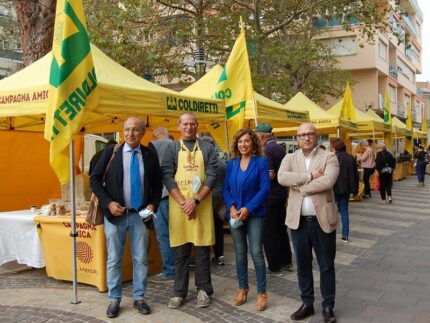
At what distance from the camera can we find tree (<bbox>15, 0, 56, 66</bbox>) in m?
8.58

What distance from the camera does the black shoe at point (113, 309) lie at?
4730mm

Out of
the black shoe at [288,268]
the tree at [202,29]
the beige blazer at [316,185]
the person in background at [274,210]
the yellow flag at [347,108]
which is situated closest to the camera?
the beige blazer at [316,185]

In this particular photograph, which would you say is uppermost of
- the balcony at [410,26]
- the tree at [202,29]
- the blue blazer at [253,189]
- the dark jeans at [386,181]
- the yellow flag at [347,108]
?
the balcony at [410,26]

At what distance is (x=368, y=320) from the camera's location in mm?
4562

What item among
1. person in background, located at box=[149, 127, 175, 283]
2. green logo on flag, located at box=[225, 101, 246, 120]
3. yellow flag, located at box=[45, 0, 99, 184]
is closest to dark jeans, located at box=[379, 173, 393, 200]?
green logo on flag, located at box=[225, 101, 246, 120]

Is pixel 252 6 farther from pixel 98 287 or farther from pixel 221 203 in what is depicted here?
pixel 98 287

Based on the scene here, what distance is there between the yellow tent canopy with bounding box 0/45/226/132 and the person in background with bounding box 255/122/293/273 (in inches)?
46.8

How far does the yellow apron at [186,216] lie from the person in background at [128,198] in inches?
10.3

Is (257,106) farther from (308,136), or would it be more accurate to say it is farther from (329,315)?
(329,315)

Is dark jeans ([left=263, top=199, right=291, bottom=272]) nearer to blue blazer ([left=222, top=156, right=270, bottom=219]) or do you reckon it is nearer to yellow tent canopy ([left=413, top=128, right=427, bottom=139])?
blue blazer ([left=222, top=156, right=270, bottom=219])

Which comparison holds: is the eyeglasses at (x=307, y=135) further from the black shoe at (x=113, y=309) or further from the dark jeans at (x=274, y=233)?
the black shoe at (x=113, y=309)

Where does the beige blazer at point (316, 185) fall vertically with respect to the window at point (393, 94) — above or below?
below

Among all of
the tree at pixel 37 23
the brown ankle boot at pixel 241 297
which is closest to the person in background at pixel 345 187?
the brown ankle boot at pixel 241 297

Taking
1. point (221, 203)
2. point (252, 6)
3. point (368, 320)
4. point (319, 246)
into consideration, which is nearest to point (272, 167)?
point (221, 203)
